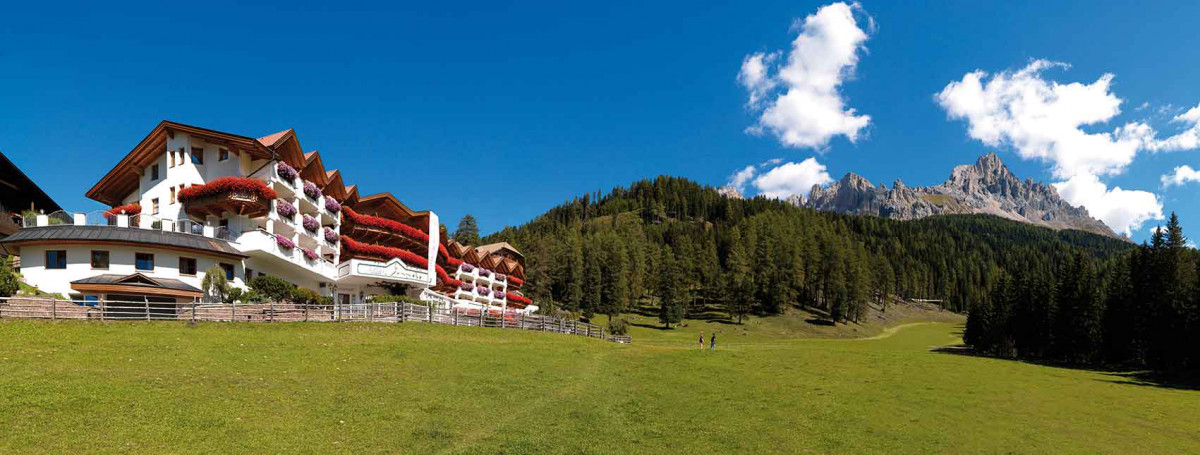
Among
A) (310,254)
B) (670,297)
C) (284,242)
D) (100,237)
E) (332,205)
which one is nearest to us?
(100,237)

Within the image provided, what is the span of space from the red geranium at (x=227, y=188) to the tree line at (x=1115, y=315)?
7297 centimetres

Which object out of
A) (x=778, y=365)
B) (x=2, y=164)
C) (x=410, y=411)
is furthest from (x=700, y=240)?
(x=410, y=411)

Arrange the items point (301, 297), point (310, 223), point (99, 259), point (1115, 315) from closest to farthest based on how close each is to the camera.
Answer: point (99, 259)
point (301, 297)
point (310, 223)
point (1115, 315)

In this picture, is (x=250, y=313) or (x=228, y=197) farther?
(x=228, y=197)

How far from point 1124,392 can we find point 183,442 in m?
45.9

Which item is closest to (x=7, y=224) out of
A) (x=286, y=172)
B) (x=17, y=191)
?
(x=17, y=191)

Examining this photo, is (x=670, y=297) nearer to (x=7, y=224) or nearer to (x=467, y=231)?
(x=467, y=231)

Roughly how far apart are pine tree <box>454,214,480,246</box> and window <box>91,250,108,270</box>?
86.3 metres

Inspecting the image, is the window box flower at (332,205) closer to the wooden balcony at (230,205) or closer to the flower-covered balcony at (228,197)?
the wooden balcony at (230,205)

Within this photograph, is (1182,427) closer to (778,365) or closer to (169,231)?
(778,365)

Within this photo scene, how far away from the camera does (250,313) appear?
32.2m

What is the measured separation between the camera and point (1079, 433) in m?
20.8

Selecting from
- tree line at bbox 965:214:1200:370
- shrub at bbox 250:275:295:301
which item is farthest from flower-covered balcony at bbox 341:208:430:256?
tree line at bbox 965:214:1200:370

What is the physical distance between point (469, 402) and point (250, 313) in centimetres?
1900
